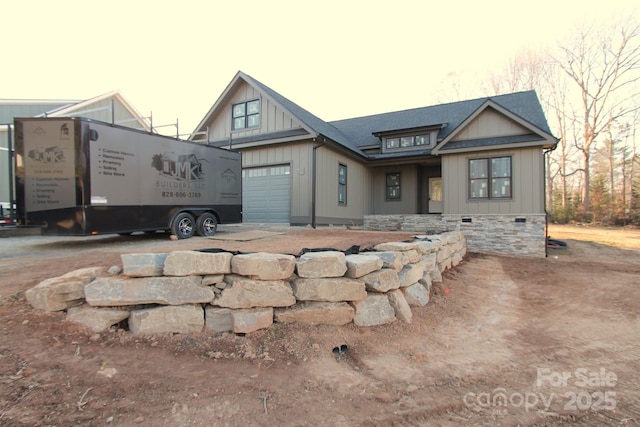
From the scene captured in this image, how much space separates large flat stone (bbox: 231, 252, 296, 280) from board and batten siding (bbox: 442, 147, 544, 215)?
9.35 meters

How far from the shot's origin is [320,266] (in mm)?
3518

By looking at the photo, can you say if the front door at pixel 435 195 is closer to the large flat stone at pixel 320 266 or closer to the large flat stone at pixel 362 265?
the large flat stone at pixel 362 265

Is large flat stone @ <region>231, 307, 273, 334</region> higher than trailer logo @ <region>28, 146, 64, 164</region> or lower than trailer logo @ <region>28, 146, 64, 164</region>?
lower

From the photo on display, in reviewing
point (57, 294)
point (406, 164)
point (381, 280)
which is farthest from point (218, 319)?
point (406, 164)

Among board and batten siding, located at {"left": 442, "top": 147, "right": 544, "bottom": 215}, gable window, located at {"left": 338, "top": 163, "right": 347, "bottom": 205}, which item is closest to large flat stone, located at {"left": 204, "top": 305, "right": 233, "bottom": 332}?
gable window, located at {"left": 338, "top": 163, "right": 347, "bottom": 205}

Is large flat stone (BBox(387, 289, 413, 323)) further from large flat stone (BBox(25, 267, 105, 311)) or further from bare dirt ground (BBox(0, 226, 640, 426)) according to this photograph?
large flat stone (BBox(25, 267, 105, 311))

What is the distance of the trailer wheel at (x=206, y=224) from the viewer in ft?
24.9

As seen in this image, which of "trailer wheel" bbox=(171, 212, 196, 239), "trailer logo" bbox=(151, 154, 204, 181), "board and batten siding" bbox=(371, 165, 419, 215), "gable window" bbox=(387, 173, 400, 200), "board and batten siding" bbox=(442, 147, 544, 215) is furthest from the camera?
"gable window" bbox=(387, 173, 400, 200)

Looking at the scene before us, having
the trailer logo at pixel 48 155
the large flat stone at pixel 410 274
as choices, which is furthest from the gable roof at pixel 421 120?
the large flat stone at pixel 410 274

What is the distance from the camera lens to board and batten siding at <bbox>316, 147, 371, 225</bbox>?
36.4 ft

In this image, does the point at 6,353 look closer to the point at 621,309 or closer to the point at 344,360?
the point at 344,360

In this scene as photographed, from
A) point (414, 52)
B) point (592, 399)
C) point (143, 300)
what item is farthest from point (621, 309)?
point (414, 52)

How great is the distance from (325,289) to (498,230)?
872 cm

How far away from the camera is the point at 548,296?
559 centimetres
